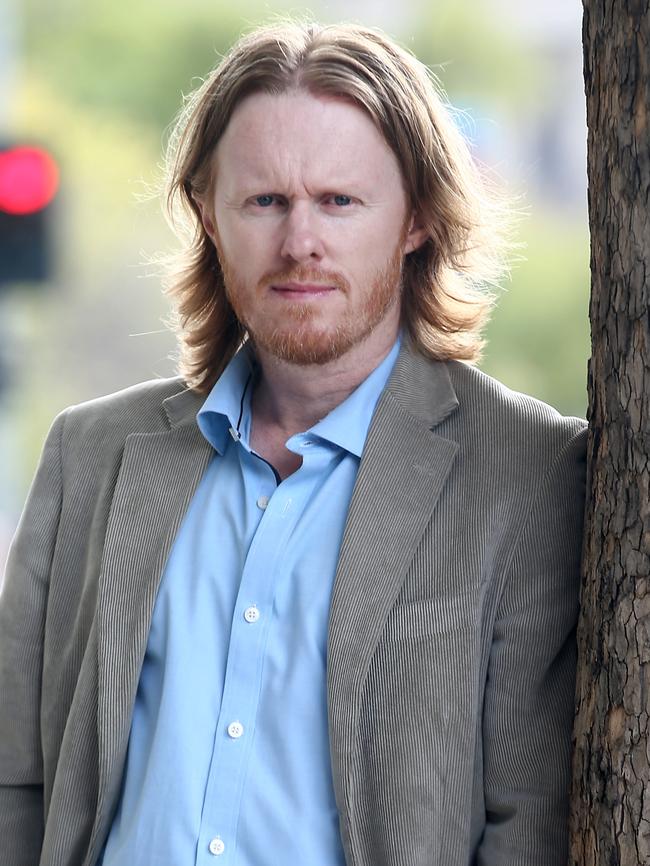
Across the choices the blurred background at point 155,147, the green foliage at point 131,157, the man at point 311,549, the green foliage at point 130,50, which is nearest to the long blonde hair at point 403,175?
the man at point 311,549

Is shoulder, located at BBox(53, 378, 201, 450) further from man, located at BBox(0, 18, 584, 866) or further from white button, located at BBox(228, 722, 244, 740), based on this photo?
white button, located at BBox(228, 722, 244, 740)

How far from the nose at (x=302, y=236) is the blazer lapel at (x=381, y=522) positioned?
275mm

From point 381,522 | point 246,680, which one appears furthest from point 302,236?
point 246,680

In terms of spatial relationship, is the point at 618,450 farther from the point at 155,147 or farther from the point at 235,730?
the point at 155,147

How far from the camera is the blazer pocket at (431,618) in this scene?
2137 millimetres

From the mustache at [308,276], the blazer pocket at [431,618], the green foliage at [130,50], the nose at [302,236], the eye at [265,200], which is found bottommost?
the blazer pocket at [431,618]

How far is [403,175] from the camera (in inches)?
95.2

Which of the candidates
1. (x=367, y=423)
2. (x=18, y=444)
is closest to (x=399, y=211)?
(x=367, y=423)

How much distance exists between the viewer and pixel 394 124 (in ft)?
7.80

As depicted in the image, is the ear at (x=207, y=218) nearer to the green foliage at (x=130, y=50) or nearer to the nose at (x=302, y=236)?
the nose at (x=302, y=236)

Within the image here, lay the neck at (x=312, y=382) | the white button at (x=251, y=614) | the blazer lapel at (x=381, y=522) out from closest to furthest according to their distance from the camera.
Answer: the blazer lapel at (x=381, y=522)
the white button at (x=251, y=614)
the neck at (x=312, y=382)

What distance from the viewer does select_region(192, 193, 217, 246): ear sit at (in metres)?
2.58

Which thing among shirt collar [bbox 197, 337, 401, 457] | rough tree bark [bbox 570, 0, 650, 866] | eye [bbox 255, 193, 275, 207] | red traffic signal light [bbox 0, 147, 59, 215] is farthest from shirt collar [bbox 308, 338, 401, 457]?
red traffic signal light [bbox 0, 147, 59, 215]

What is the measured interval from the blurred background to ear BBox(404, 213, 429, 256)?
2411 cm
